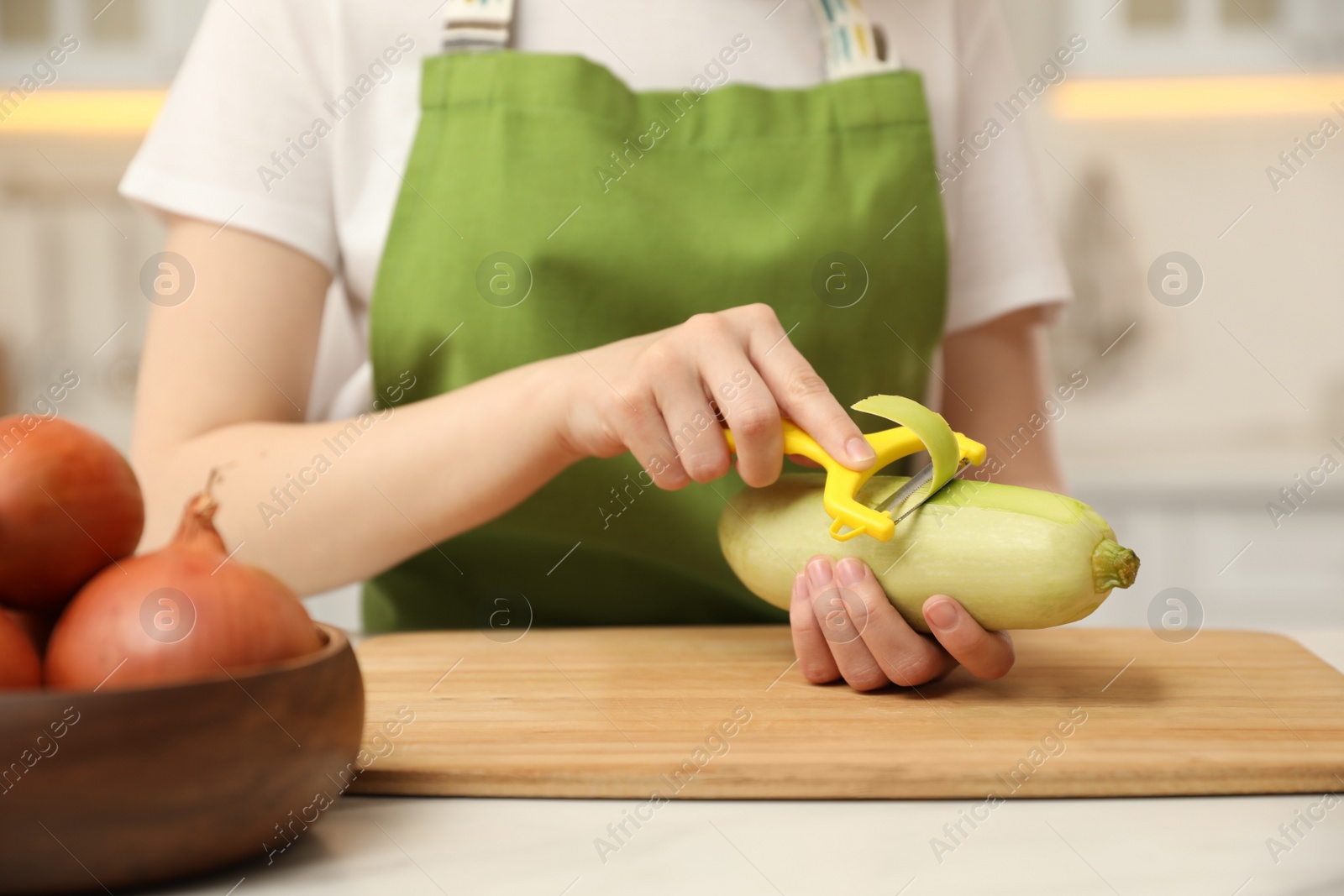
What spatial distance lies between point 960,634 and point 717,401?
206 millimetres

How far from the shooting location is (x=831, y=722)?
64 cm

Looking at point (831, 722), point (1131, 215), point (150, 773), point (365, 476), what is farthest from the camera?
point (1131, 215)

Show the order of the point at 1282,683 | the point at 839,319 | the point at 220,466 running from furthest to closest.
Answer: the point at 839,319 < the point at 220,466 < the point at 1282,683

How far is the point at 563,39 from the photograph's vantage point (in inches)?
40.7

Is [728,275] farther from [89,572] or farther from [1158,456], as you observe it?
[1158,456]

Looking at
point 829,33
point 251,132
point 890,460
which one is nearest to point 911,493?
point 890,460

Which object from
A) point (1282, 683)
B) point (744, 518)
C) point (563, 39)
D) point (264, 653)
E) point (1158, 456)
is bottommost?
point (1158, 456)

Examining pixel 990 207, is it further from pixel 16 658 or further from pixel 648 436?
pixel 16 658

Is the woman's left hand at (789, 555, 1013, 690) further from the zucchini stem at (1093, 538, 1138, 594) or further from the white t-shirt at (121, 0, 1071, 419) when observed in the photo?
the white t-shirt at (121, 0, 1071, 419)

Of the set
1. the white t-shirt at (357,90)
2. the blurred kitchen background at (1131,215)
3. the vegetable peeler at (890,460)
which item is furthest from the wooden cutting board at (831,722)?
the blurred kitchen background at (1131,215)

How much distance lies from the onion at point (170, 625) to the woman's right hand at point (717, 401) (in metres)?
0.32

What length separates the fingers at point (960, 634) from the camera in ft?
2.23

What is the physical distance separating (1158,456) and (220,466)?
2206 millimetres

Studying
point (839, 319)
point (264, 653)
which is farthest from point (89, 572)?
point (839, 319)
